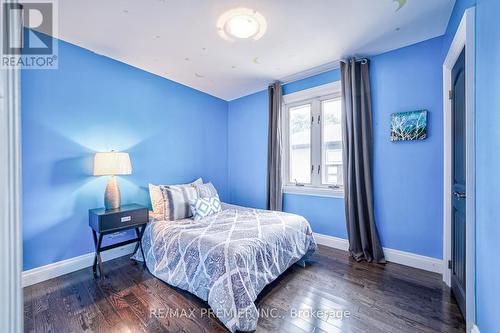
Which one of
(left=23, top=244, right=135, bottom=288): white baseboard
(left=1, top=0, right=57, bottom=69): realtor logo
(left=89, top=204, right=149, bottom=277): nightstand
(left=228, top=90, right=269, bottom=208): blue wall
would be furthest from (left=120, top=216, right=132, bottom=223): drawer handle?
(left=228, top=90, right=269, bottom=208): blue wall

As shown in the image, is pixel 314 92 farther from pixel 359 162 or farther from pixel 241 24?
pixel 241 24

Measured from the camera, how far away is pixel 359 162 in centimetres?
261

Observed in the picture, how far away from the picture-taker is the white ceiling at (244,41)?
1.81 meters

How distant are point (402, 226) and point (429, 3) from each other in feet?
7.16

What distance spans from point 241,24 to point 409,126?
2.10 m

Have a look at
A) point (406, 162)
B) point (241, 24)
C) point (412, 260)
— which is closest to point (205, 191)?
point (241, 24)

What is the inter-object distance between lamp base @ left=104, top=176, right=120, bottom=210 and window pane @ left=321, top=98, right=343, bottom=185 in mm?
2692

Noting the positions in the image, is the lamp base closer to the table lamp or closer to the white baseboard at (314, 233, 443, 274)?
the table lamp

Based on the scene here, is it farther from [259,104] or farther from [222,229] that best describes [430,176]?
[259,104]

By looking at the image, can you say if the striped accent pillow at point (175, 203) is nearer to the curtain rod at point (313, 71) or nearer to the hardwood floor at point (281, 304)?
the hardwood floor at point (281, 304)

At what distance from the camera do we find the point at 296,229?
7.75 feet

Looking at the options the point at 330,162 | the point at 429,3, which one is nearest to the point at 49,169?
the point at 330,162

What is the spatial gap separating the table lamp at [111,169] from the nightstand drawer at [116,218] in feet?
0.37

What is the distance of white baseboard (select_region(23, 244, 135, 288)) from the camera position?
6.73 ft
